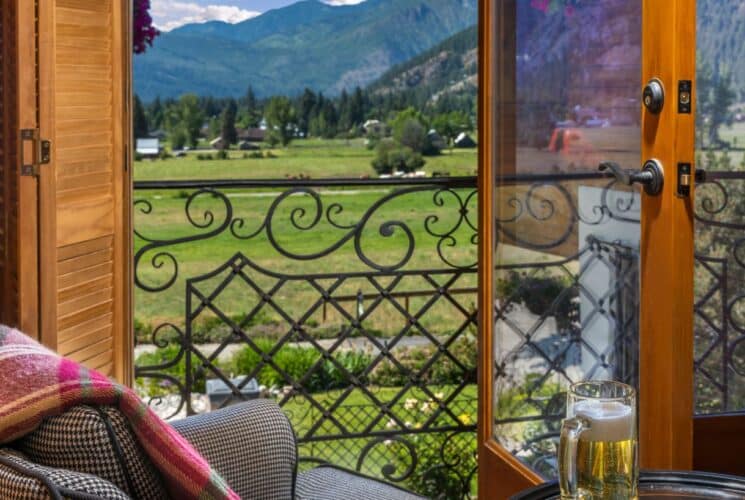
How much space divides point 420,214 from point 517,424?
3767 mm

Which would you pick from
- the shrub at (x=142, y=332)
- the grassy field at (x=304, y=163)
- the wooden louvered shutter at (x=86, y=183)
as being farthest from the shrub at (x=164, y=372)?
the wooden louvered shutter at (x=86, y=183)

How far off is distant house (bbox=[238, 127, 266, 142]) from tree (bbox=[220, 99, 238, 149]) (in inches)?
1.7

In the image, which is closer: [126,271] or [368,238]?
[126,271]

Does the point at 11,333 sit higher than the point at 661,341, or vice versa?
the point at 11,333

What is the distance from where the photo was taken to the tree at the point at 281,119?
6.14 m

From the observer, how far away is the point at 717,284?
1.76 m

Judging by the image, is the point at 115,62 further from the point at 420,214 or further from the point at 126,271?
the point at 420,214

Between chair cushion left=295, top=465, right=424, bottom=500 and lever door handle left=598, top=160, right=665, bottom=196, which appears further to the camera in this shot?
lever door handle left=598, top=160, right=665, bottom=196

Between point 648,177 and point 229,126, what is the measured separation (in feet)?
15.3

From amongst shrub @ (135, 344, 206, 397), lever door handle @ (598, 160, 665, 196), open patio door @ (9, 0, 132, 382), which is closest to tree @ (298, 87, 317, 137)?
shrub @ (135, 344, 206, 397)

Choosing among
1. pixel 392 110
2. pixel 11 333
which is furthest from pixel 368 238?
pixel 11 333

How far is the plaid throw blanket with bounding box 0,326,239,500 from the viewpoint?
0.88 metres

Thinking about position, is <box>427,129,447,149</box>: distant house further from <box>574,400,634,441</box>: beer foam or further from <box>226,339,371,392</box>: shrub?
<box>574,400,634,441</box>: beer foam

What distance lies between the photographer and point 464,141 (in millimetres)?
6160
